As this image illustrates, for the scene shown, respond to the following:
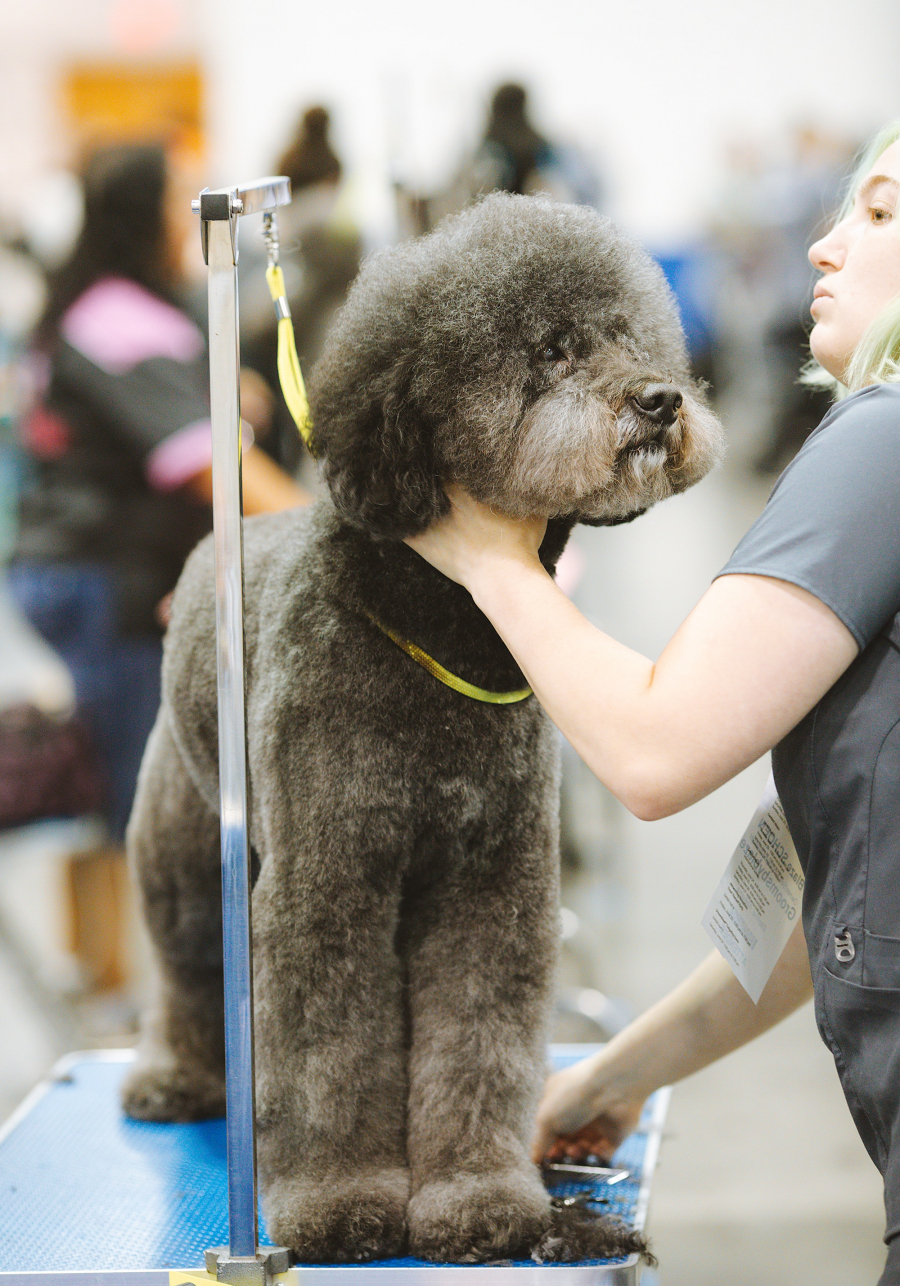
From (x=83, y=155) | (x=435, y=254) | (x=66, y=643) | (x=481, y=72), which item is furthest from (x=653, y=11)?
(x=435, y=254)

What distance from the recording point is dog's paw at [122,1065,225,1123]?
1426mm

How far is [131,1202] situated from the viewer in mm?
1236

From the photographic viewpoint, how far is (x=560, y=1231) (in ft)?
3.41

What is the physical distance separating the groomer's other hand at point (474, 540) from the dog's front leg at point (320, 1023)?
0.22 meters

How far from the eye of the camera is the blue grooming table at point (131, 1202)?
997 millimetres

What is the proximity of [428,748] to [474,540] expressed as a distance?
0.57 feet

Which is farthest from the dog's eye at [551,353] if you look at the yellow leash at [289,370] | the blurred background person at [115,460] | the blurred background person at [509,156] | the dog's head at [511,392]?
the blurred background person at [509,156]

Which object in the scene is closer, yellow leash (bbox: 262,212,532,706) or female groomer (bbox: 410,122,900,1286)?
female groomer (bbox: 410,122,900,1286)

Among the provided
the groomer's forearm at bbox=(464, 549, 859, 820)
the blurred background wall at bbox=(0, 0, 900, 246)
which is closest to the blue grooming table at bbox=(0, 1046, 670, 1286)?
the groomer's forearm at bbox=(464, 549, 859, 820)

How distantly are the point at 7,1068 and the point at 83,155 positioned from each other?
1.87m

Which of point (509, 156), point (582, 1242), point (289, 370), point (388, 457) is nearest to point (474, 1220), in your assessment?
point (582, 1242)

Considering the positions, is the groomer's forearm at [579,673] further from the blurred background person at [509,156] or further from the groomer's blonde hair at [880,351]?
the blurred background person at [509,156]

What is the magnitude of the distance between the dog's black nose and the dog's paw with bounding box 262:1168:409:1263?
0.65 meters

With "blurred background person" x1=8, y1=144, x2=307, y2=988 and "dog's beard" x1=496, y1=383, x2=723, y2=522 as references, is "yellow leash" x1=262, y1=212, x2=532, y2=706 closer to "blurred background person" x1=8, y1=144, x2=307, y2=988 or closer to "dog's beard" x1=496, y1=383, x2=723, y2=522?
"dog's beard" x1=496, y1=383, x2=723, y2=522
